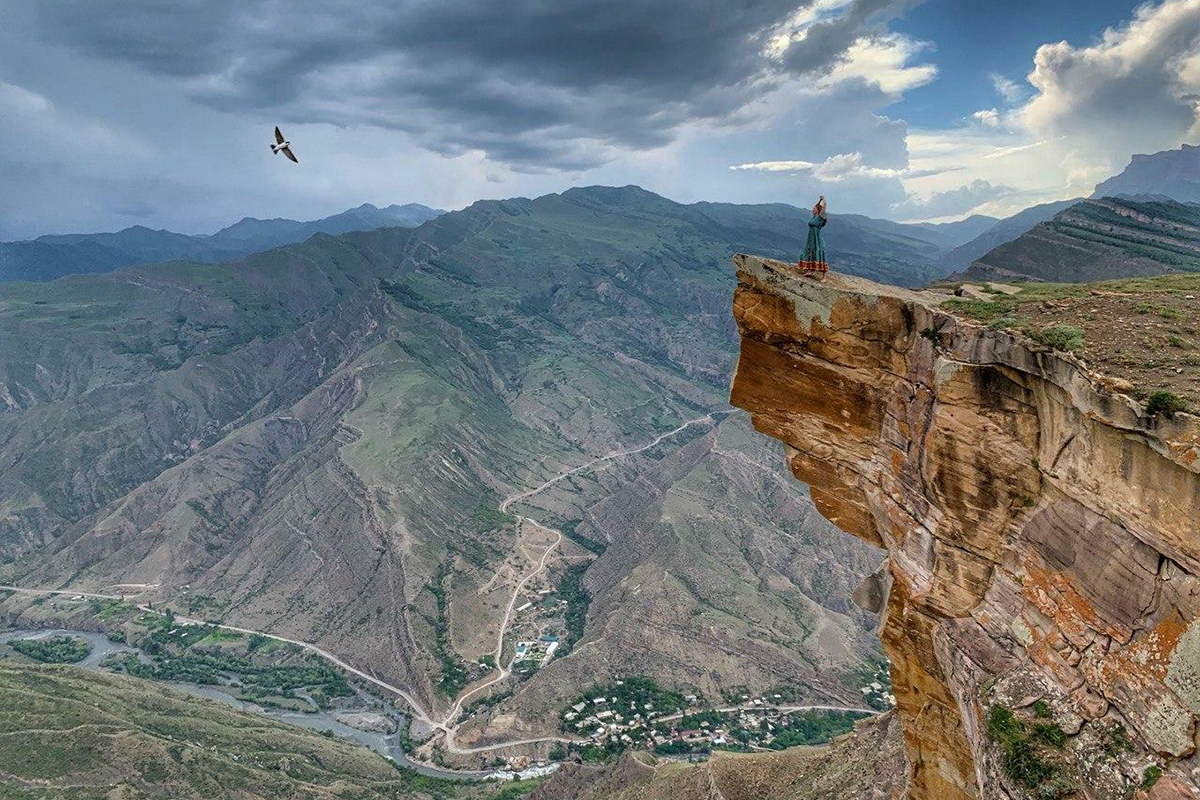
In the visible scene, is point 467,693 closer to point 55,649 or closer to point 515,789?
point 515,789

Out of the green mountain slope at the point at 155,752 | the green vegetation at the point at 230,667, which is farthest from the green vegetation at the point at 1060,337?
the green vegetation at the point at 230,667

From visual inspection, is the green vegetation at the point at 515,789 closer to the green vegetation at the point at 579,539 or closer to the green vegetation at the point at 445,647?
the green vegetation at the point at 445,647

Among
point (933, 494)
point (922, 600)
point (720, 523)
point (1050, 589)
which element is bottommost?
point (720, 523)

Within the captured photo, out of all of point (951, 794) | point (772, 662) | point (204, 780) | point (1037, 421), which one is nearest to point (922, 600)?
point (1037, 421)

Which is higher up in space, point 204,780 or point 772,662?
point 204,780

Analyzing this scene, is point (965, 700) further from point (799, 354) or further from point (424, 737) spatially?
point (424, 737)

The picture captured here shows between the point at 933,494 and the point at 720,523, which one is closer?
the point at 933,494

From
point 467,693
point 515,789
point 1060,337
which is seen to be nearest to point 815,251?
point 1060,337
